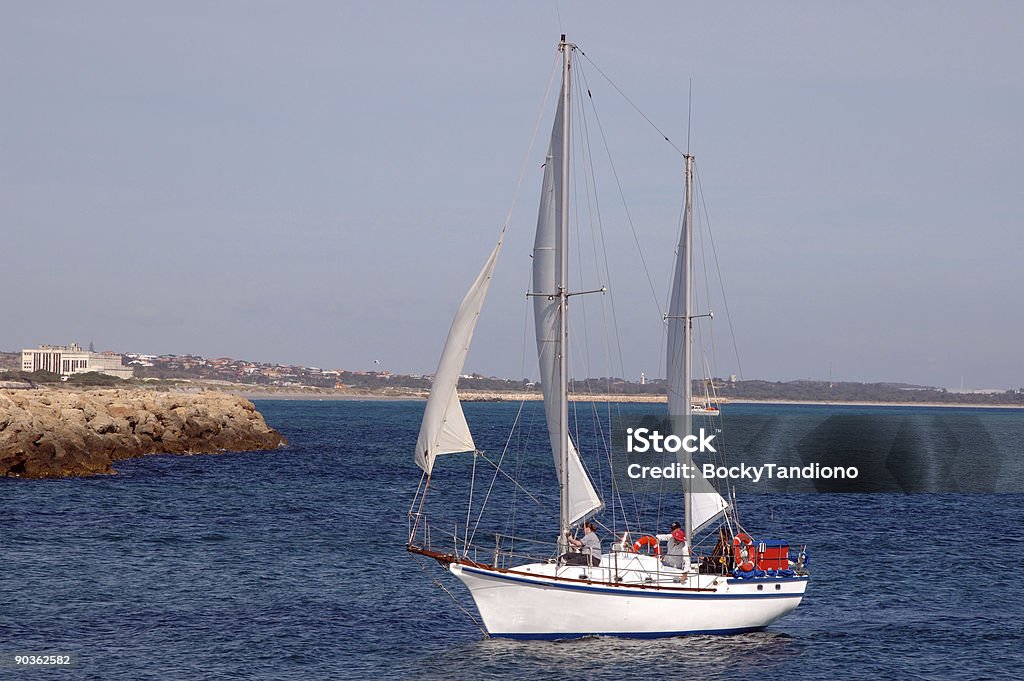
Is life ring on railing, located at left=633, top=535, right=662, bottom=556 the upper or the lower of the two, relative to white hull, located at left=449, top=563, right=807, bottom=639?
upper

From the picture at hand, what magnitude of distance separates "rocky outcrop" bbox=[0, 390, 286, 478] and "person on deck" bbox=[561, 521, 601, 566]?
139 ft

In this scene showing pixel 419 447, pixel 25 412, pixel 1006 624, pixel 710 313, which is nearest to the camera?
pixel 419 447

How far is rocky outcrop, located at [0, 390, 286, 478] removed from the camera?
2411 inches

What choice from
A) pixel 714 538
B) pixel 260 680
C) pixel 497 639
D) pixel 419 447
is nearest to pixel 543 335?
pixel 419 447

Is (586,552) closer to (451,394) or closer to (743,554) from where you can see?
(743,554)

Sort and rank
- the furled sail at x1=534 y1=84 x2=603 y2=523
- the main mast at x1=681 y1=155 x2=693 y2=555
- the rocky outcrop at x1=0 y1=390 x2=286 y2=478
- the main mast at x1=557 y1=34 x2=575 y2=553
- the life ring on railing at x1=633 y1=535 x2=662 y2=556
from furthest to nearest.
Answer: the rocky outcrop at x1=0 y1=390 x2=286 y2=478 → the main mast at x1=681 y1=155 x2=693 y2=555 → the life ring on railing at x1=633 y1=535 x2=662 y2=556 → the furled sail at x1=534 y1=84 x2=603 y2=523 → the main mast at x1=557 y1=34 x2=575 y2=553

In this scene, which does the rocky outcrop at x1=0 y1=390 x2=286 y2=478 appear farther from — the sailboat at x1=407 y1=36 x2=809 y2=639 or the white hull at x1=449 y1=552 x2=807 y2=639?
the white hull at x1=449 y1=552 x2=807 y2=639

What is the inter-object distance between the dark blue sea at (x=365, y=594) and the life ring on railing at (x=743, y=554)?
6.09 ft

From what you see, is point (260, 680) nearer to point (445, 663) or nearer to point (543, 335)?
point (445, 663)

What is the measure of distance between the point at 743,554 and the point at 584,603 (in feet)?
15.4

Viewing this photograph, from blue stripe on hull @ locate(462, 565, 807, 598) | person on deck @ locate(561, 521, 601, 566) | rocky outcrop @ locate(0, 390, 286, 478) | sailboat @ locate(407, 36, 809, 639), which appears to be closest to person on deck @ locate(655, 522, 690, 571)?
sailboat @ locate(407, 36, 809, 639)

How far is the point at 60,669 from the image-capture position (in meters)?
24.9

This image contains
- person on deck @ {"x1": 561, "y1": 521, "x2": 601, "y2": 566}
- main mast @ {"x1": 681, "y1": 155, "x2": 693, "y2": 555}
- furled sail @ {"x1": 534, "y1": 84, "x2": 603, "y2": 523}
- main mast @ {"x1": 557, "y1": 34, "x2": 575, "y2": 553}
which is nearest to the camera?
main mast @ {"x1": 557, "y1": 34, "x2": 575, "y2": 553}

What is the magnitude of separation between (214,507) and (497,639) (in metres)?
28.6
